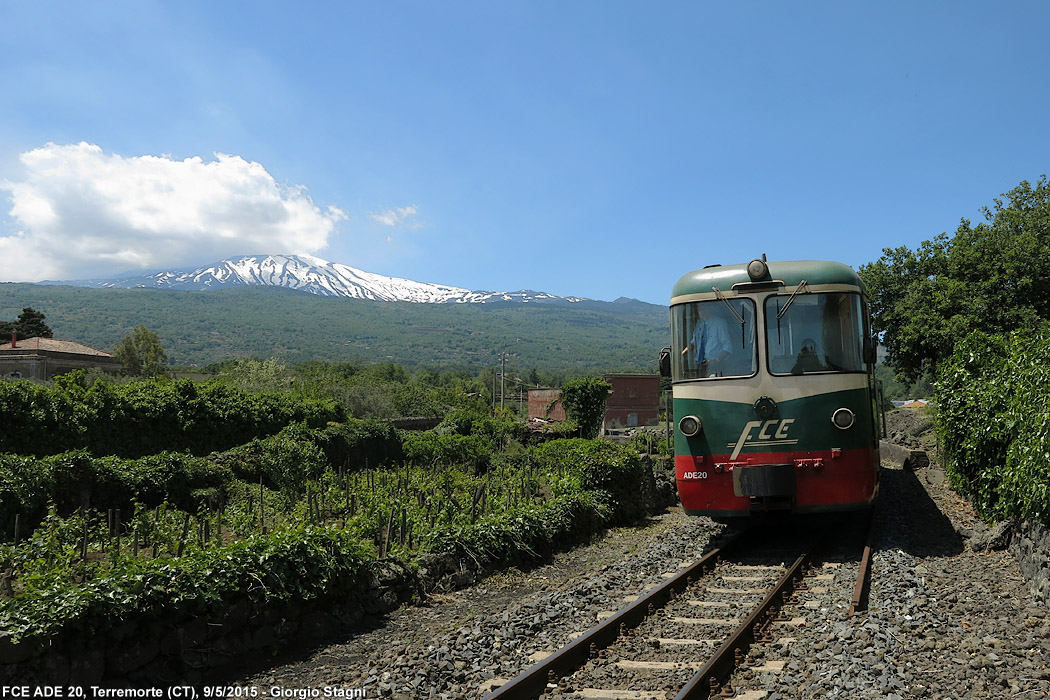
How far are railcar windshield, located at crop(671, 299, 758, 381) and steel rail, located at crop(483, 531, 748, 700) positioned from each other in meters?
2.53

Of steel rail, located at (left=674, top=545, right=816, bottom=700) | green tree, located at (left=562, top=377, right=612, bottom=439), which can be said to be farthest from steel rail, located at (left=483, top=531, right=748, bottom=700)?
green tree, located at (left=562, top=377, right=612, bottom=439)

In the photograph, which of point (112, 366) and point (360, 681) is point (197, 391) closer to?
point (360, 681)

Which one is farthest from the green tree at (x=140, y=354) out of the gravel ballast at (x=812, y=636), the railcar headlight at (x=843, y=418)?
the railcar headlight at (x=843, y=418)

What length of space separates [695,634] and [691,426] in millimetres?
3394

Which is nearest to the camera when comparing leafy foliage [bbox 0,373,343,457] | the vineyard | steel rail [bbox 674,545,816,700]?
steel rail [bbox 674,545,816,700]

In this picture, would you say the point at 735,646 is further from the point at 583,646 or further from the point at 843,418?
the point at 843,418

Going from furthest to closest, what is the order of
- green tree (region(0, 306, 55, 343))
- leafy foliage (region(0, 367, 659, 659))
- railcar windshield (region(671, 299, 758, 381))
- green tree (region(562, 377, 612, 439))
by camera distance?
green tree (region(0, 306, 55, 343)), green tree (region(562, 377, 612, 439)), railcar windshield (region(671, 299, 758, 381)), leafy foliage (region(0, 367, 659, 659))

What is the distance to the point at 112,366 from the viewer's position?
6209 centimetres

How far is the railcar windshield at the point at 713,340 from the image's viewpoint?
29.5 feet

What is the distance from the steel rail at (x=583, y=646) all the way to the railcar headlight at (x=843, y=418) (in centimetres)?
249

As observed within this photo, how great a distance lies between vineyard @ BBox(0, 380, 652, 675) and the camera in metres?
5.60

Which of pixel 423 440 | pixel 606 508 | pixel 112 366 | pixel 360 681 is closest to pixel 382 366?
pixel 112 366

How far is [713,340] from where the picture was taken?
916 cm

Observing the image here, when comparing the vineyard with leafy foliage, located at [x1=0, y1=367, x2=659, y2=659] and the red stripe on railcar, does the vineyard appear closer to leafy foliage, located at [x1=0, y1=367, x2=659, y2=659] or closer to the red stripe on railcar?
leafy foliage, located at [x1=0, y1=367, x2=659, y2=659]
